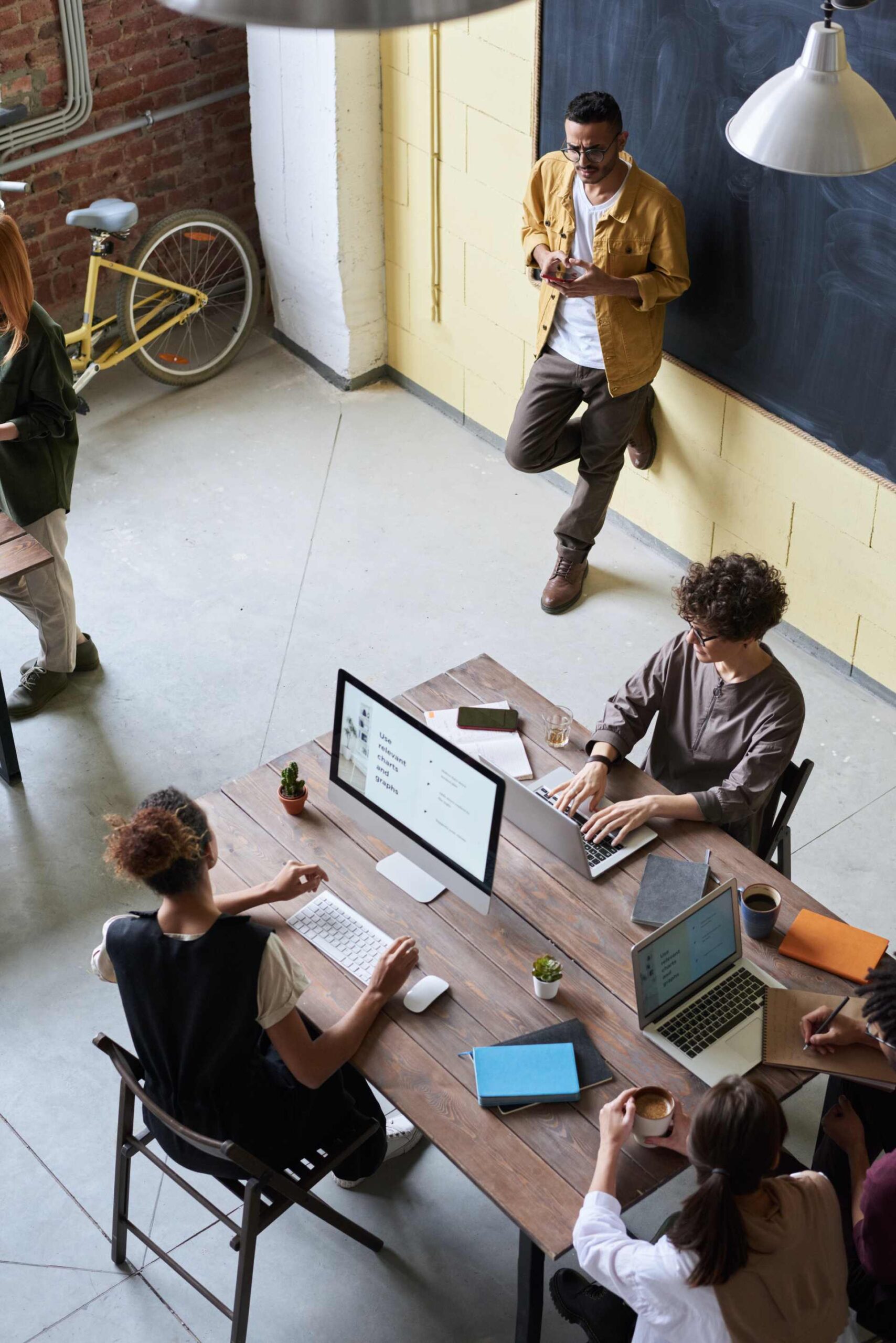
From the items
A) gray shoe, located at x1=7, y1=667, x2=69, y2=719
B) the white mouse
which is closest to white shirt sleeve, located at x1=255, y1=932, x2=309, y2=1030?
the white mouse

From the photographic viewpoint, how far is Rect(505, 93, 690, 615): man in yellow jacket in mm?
4492

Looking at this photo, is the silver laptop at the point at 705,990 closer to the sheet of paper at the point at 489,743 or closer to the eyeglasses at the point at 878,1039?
the eyeglasses at the point at 878,1039

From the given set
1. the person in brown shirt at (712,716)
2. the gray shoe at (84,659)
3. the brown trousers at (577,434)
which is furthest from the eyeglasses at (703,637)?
the gray shoe at (84,659)

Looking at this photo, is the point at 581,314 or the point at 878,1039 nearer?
the point at 878,1039

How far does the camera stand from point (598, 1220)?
242 cm

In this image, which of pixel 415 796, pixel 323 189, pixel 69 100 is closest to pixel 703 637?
pixel 415 796

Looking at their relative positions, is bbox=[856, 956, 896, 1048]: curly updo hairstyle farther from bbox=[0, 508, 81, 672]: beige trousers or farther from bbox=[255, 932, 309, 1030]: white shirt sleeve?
bbox=[0, 508, 81, 672]: beige trousers

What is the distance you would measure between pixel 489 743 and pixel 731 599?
696mm

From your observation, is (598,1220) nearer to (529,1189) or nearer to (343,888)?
(529,1189)

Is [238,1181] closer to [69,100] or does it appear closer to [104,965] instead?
[104,965]

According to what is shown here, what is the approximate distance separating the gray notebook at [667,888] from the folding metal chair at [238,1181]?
0.74 metres

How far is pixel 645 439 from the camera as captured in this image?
516 centimetres

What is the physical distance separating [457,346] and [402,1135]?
360 centimetres

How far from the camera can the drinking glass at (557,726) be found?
3.46 metres
